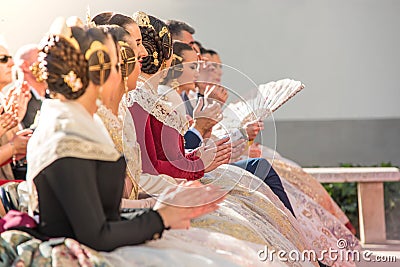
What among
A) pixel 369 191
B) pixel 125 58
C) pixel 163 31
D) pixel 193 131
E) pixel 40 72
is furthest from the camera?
pixel 369 191

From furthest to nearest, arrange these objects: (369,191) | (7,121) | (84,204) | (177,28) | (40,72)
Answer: (369,191), (177,28), (7,121), (40,72), (84,204)

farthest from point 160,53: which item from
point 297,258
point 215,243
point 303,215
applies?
point 303,215

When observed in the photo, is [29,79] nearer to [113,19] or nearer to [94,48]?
[113,19]

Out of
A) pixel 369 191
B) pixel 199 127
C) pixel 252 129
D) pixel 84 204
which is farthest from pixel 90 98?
pixel 369 191

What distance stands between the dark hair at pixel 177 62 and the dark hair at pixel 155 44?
0.18 ft

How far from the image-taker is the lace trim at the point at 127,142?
2.76 meters

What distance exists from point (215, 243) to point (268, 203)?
1.08m

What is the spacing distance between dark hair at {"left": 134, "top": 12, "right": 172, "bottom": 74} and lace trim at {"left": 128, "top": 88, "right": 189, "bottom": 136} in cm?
15

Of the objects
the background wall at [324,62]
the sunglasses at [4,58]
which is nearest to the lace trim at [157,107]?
the sunglasses at [4,58]

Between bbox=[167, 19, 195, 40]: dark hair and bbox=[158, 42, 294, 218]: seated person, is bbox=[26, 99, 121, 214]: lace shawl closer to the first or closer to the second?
bbox=[158, 42, 294, 218]: seated person

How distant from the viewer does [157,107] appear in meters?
3.18

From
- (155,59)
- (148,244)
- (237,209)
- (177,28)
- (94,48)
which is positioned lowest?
(148,244)

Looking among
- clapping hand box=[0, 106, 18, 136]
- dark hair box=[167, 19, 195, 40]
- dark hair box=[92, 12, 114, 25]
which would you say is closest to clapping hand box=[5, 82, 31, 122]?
clapping hand box=[0, 106, 18, 136]

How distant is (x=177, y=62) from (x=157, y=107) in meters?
0.97
